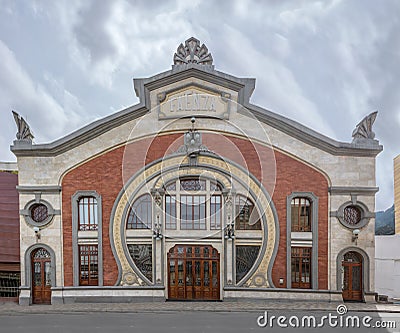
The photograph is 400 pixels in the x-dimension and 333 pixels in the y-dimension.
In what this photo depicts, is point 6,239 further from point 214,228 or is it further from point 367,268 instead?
point 367,268

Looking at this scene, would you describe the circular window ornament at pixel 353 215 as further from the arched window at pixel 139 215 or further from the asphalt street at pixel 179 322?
the arched window at pixel 139 215

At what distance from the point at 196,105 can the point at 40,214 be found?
9.62 m

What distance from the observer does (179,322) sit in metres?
13.4

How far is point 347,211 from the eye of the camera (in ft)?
53.0

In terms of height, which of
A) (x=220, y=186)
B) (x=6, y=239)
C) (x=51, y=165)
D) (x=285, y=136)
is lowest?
(x=6, y=239)

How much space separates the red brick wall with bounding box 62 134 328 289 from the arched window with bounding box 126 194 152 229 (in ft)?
3.50

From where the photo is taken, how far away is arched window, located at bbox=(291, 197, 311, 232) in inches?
634

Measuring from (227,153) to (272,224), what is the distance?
13.6 ft

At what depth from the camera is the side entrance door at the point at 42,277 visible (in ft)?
53.4

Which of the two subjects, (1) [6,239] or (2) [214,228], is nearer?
(2) [214,228]

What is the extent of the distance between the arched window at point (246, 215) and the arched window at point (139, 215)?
4.46 metres

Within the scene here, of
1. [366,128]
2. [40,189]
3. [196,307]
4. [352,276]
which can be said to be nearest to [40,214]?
[40,189]

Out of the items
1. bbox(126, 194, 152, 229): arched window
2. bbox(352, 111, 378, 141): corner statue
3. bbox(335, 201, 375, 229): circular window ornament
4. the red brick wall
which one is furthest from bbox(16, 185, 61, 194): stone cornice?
bbox(352, 111, 378, 141): corner statue

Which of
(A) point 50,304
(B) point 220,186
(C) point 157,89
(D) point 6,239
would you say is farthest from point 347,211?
(D) point 6,239
